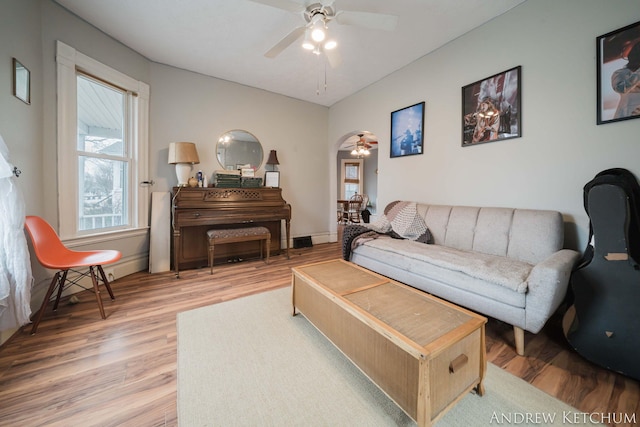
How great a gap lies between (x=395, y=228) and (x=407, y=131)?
1404 millimetres

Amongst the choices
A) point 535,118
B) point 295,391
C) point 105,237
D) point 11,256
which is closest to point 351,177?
point 535,118

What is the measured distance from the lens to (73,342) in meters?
1.65

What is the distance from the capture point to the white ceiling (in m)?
2.20

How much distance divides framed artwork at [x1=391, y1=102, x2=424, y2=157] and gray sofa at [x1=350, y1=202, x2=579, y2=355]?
2.77 feet

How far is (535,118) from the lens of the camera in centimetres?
213

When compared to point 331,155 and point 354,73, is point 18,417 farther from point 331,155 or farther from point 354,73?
point 331,155

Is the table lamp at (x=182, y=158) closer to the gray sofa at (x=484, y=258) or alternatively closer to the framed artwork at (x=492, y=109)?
the gray sofa at (x=484, y=258)

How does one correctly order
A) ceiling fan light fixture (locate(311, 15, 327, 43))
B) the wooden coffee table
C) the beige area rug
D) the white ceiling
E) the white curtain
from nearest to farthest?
the wooden coffee table
the beige area rug
the white curtain
ceiling fan light fixture (locate(311, 15, 327, 43))
the white ceiling

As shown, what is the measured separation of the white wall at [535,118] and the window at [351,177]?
5505 mm

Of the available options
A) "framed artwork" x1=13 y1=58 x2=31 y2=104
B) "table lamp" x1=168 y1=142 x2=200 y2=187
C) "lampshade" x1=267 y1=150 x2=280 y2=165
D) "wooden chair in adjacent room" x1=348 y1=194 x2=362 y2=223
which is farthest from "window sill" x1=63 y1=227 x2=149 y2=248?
"wooden chair in adjacent room" x1=348 y1=194 x2=362 y2=223

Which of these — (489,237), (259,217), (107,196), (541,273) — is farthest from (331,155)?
(541,273)

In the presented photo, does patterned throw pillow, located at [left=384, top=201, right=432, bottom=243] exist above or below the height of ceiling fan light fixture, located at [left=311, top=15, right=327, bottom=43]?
below

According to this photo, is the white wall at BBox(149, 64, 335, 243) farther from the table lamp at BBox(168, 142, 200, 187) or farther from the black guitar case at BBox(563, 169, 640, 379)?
the black guitar case at BBox(563, 169, 640, 379)

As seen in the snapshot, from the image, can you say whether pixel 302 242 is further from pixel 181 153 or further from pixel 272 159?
pixel 181 153
